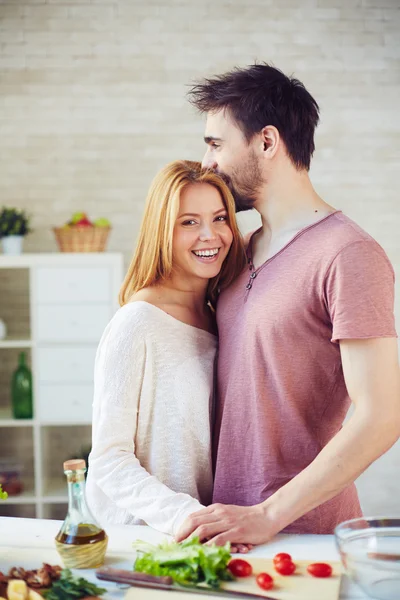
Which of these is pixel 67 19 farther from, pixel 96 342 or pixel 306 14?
pixel 96 342

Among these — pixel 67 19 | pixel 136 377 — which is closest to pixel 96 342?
pixel 67 19

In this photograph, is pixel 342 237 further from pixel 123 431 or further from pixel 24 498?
pixel 24 498

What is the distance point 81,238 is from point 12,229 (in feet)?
1.21

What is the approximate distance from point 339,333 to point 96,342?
7.91ft

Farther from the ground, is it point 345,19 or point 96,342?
point 345,19

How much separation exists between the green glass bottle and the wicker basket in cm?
63

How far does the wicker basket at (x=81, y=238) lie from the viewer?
3873 millimetres

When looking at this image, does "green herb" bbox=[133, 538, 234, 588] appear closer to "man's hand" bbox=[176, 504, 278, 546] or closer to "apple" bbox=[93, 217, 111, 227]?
"man's hand" bbox=[176, 504, 278, 546]

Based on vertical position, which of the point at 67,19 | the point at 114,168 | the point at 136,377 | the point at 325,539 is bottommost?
the point at 325,539

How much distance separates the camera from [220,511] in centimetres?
157

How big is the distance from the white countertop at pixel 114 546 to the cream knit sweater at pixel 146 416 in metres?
0.10

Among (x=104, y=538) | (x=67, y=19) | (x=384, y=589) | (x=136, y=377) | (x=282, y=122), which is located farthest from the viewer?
(x=67, y=19)

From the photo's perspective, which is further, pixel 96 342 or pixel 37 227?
pixel 37 227

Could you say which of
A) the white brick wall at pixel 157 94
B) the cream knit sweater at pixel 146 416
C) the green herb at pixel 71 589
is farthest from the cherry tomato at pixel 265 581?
the white brick wall at pixel 157 94
